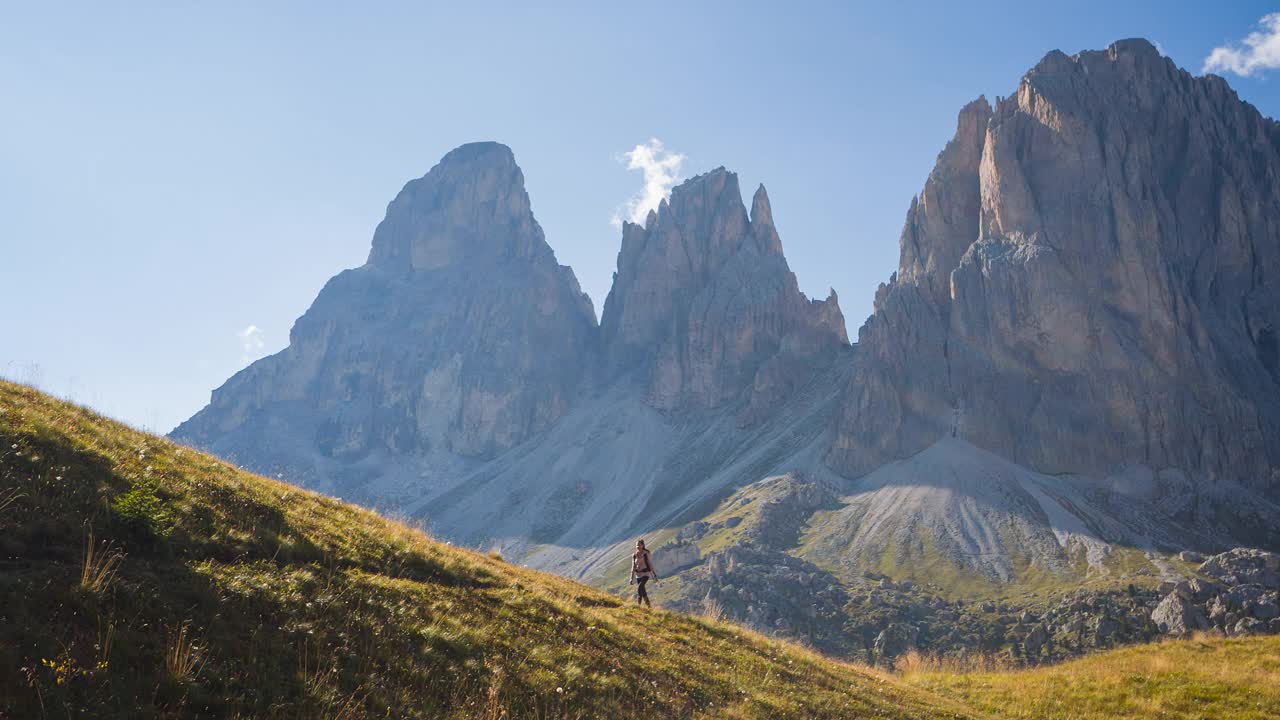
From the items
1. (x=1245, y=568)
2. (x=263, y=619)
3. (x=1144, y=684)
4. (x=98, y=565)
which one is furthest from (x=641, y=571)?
(x=1245, y=568)

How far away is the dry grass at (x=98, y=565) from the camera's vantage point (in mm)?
9227

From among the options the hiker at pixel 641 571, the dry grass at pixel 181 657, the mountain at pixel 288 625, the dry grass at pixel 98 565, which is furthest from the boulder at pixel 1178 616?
the dry grass at pixel 98 565

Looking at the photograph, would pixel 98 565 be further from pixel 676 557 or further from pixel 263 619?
pixel 676 557

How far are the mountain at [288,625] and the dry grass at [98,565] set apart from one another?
5cm

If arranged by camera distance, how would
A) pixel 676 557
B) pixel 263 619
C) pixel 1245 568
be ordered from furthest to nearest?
1. pixel 676 557
2. pixel 1245 568
3. pixel 263 619

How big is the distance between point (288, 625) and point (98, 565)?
2484mm

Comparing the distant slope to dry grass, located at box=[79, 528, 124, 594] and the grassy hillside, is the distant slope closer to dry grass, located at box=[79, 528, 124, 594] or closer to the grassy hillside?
dry grass, located at box=[79, 528, 124, 594]

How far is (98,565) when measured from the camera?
31.7 ft

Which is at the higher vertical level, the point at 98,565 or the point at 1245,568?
Result: the point at 98,565

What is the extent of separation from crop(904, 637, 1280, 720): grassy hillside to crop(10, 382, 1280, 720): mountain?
17cm

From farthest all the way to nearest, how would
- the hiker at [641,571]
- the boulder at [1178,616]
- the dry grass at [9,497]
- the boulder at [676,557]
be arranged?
the boulder at [676,557]
the boulder at [1178,616]
the hiker at [641,571]
the dry grass at [9,497]

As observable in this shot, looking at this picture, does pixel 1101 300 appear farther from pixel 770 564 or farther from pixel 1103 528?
pixel 770 564

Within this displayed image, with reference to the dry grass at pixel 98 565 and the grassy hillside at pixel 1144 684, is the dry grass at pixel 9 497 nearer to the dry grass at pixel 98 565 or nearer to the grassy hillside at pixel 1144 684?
the dry grass at pixel 98 565

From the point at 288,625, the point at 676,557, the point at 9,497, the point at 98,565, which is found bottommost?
the point at 676,557
